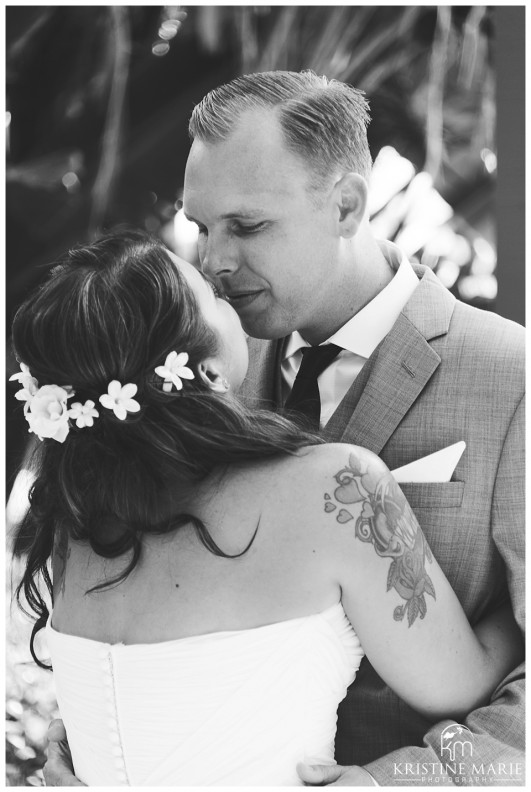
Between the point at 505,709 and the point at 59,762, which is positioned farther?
the point at 59,762

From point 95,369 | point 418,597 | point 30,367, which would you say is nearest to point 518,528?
point 418,597

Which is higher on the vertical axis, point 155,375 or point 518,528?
point 155,375

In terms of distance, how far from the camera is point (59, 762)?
187cm

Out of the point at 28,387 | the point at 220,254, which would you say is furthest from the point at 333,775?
the point at 220,254

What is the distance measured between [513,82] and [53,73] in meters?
2.38

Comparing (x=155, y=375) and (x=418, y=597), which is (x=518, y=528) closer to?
(x=418, y=597)

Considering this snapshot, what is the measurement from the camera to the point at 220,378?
1614 millimetres

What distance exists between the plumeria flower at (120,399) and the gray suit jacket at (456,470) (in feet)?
2.00

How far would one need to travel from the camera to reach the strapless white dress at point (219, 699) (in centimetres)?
146

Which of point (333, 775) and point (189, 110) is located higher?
point (189, 110)

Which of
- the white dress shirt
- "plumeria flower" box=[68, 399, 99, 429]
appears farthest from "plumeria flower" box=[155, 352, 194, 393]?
the white dress shirt

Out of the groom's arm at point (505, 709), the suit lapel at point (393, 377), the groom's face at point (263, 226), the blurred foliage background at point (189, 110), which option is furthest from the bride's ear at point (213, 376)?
the blurred foliage background at point (189, 110)

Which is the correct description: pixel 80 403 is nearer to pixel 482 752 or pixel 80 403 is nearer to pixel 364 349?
pixel 364 349

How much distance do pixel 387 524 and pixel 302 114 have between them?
1.11 m
